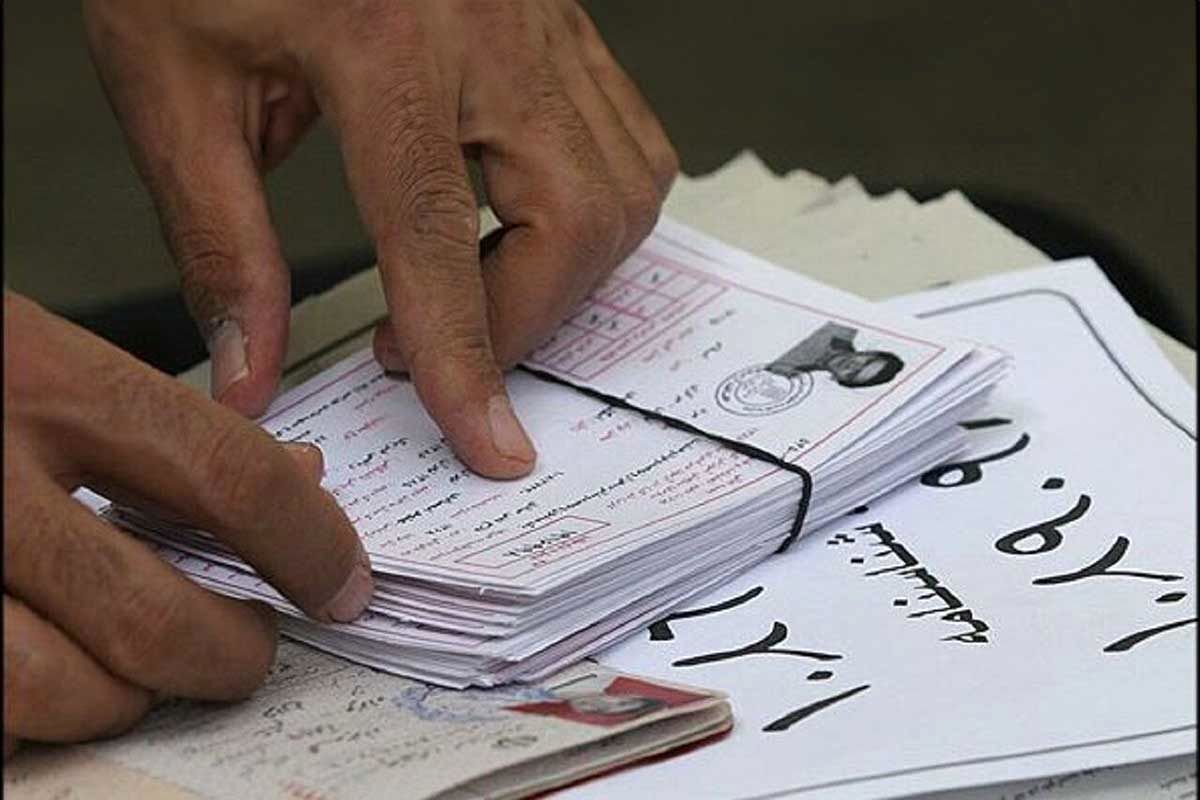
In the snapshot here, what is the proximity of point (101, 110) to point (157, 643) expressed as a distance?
1.50 m

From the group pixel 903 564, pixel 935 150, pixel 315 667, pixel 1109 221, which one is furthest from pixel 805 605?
pixel 935 150

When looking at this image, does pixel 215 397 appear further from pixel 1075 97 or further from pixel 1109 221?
pixel 1075 97

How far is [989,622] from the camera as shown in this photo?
0.65 m

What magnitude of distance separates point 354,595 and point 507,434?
3.8 inches

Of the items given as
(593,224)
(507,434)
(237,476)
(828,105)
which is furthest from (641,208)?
(828,105)

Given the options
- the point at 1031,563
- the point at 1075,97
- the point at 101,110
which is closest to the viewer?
the point at 1031,563

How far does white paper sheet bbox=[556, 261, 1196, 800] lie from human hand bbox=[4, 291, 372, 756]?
0.36 feet

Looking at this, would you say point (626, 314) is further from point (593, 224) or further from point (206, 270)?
point (206, 270)

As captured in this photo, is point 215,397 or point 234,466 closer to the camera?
point 234,466

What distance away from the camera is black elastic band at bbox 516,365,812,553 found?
0.69 m

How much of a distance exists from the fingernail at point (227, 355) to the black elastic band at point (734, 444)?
108 mm

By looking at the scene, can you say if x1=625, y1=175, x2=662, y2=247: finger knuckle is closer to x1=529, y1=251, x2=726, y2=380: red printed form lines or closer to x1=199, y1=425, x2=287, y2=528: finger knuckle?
x1=529, y1=251, x2=726, y2=380: red printed form lines

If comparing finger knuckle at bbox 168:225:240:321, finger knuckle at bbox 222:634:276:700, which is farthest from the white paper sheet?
finger knuckle at bbox 168:225:240:321

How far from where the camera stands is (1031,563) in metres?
0.68
